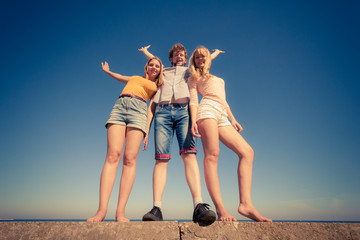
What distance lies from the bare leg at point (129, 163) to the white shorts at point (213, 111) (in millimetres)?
1105

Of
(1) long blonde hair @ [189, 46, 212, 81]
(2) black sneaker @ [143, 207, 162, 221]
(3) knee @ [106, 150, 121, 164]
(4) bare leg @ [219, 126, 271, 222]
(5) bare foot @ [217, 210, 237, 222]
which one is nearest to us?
(2) black sneaker @ [143, 207, 162, 221]

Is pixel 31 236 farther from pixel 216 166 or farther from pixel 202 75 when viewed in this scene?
pixel 202 75

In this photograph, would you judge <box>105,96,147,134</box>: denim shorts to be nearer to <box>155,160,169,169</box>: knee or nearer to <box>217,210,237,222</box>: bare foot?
<box>155,160,169,169</box>: knee

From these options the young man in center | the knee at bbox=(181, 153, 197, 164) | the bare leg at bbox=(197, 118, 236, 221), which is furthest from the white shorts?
the knee at bbox=(181, 153, 197, 164)

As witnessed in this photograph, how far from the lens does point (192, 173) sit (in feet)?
11.3

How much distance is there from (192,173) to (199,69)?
2.03m

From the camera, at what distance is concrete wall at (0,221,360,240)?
2314 mm

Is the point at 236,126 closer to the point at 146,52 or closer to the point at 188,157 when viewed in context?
the point at 188,157

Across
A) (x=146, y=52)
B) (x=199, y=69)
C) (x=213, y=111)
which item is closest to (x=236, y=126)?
(x=213, y=111)

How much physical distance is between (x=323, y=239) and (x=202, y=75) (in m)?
3.08

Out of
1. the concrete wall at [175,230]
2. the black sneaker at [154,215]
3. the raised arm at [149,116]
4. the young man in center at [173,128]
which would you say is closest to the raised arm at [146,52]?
the young man in center at [173,128]

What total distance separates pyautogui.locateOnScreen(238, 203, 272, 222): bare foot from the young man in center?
2.10 ft

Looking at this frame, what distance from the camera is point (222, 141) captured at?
12.6ft

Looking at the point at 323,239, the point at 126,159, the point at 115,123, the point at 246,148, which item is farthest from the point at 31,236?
the point at 323,239
